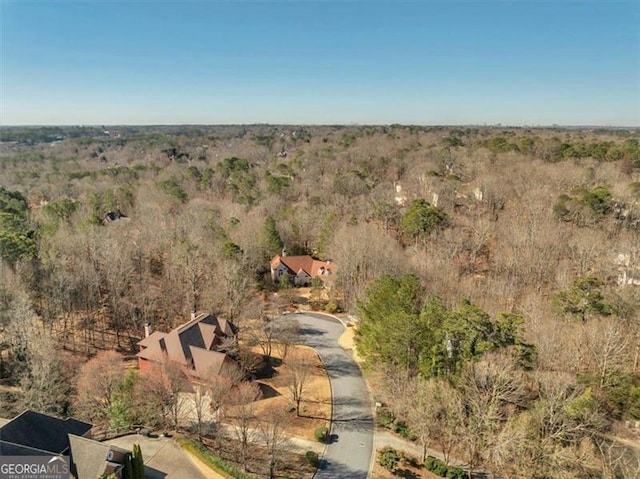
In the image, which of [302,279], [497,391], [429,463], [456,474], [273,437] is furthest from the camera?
[302,279]

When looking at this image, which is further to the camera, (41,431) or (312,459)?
(312,459)

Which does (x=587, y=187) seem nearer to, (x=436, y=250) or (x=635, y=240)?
(x=635, y=240)

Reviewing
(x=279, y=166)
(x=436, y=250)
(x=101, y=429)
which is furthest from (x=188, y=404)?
Answer: (x=279, y=166)

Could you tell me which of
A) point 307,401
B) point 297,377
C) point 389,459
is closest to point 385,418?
point 389,459

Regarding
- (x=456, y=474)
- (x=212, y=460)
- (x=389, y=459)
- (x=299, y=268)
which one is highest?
(x=299, y=268)

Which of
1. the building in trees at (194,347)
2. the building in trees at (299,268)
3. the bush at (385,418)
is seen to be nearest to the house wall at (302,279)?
the building in trees at (299,268)

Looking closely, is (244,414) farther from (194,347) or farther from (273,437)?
(194,347)
